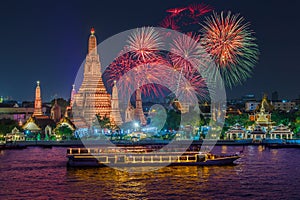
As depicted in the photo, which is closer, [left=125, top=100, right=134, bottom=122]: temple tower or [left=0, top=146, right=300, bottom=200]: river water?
[left=0, top=146, right=300, bottom=200]: river water

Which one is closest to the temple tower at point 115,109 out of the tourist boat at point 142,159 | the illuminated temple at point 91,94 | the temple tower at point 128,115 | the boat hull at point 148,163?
the illuminated temple at point 91,94

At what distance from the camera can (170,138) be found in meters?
57.3

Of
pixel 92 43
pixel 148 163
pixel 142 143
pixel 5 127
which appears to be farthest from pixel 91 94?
pixel 148 163

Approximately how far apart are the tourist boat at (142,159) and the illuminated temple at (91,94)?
81.9 feet

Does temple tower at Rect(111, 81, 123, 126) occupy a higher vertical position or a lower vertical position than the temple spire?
lower

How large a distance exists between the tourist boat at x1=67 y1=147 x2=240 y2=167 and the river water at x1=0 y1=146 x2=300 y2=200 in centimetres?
97

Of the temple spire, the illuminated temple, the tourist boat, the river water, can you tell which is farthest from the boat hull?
the temple spire

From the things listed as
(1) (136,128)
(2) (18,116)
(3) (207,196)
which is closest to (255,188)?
(3) (207,196)

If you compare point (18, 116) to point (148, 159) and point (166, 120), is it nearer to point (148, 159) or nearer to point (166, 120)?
point (166, 120)

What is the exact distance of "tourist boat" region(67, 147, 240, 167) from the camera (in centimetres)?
3438

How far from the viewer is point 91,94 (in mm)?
61312

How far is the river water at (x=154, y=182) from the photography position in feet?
81.0

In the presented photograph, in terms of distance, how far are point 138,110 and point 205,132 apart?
11.1 m

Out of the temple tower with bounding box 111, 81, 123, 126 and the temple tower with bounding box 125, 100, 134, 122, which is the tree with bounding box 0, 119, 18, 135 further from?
the temple tower with bounding box 125, 100, 134, 122
